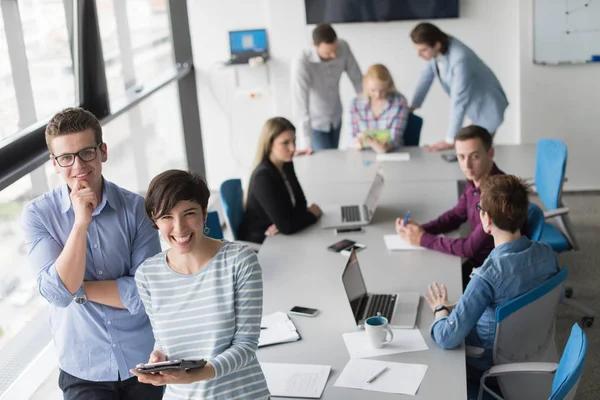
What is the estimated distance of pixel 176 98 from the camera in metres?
7.46

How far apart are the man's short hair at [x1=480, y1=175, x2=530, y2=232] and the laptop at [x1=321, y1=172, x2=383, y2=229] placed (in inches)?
51.6

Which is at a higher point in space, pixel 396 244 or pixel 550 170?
pixel 550 170

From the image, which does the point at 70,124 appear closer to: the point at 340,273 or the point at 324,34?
the point at 340,273

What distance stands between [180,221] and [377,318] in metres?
1.09

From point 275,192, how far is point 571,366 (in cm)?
215

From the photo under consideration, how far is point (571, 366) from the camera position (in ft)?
7.86

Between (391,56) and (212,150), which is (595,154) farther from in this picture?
(212,150)

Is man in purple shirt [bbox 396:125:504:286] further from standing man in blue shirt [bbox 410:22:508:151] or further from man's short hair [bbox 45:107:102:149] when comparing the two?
man's short hair [bbox 45:107:102:149]

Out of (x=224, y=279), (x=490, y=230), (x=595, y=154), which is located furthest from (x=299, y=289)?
(x=595, y=154)

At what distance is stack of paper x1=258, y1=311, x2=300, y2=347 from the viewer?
9.70 feet

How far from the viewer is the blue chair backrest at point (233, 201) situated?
4.40 m

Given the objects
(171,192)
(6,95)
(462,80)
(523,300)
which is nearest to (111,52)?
(6,95)

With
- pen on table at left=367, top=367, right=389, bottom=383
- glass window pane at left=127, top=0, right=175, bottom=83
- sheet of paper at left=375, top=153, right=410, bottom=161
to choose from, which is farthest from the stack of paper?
glass window pane at left=127, top=0, right=175, bottom=83

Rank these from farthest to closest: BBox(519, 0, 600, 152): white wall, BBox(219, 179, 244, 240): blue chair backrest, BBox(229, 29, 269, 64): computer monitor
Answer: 1. BBox(229, 29, 269, 64): computer monitor
2. BBox(519, 0, 600, 152): white wall
3. BBox(219, 179, 244, 240): blue chair backrest
